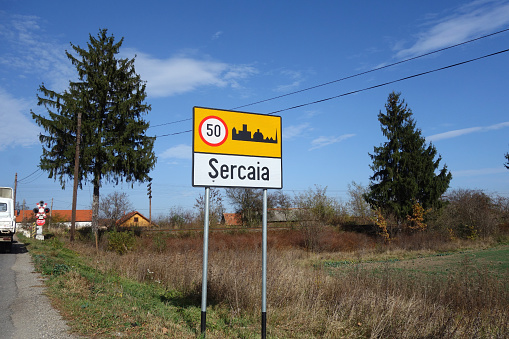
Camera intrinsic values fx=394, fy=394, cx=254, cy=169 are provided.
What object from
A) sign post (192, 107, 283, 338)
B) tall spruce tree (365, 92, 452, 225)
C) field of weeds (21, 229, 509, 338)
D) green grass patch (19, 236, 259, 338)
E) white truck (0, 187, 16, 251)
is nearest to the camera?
sign post (192, 107, 283, 338)

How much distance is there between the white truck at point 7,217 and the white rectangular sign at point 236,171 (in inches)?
671

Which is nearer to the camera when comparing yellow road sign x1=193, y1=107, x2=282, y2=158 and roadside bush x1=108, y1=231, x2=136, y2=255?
yellow road sign x1=193, y1=107, x2=282, y2=158

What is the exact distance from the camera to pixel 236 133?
247 inches

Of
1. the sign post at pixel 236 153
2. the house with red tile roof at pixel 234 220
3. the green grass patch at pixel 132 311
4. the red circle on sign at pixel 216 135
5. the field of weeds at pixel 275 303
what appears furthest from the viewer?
the house with red tile roof at pixel 234 220

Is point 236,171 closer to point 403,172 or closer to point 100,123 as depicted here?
point 100,123

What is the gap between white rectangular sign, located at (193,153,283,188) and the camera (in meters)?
5.92

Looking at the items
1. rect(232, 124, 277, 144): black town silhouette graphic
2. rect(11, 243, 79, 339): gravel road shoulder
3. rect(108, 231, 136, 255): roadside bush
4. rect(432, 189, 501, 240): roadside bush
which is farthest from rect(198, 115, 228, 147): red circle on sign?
rect(432, 189, 501, 240): roadside bush

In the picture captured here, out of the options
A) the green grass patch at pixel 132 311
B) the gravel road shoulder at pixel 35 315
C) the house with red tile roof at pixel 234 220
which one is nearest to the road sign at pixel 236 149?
the green grass patch at pixel 132 311

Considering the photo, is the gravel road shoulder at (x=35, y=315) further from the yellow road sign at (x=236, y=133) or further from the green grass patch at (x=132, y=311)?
the yellow road sign at (x=236, y=133)

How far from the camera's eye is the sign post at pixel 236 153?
233 inches

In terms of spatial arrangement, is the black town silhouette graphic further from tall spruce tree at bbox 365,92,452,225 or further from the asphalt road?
tall spruce tree at bbox 365,92,452,225

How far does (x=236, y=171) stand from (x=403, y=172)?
41.3 meters

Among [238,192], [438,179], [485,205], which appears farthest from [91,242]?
[485,205]

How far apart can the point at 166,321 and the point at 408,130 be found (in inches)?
1695
